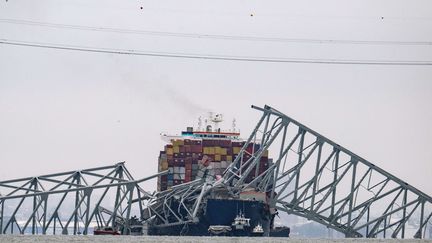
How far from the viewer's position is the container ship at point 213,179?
135125mm

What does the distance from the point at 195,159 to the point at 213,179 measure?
4.55 m

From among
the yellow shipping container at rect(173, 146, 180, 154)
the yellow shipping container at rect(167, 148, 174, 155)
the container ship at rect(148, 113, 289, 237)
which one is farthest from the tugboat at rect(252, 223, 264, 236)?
the yellow shipping container at rect(167, 148, 174, 155)

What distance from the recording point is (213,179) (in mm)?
141625

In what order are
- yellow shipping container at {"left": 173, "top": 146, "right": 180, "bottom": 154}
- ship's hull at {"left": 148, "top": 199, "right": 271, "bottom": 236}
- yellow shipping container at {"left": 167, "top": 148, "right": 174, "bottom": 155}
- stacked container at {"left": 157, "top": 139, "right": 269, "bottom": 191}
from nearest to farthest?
ship's hull at {"left": 148, "top": 199, "right": 271, "bottom": 236} → stacked container at {"left": 157, "top": 139, "right": 269, "bottom": 191} → yellow shipping container at {"left": 167, "top": 148, "right": 174, "bottom": 155} → yellow shipping container at {"left": 173, "top": 146, "right": 180, "bottom": 154}

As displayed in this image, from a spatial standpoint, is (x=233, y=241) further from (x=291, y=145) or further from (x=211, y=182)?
(x=211, y=182)

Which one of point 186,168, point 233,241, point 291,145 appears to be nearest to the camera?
point 233,241

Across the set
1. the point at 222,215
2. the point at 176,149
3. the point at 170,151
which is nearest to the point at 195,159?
the point at 176,149

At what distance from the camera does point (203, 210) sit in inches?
5359

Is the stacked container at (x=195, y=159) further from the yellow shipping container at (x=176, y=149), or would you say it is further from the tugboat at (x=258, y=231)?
the tugboat at (x=258, y=231)

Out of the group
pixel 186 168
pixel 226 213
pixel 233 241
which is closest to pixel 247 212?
pixel 226 213

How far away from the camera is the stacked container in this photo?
142562 millimetres

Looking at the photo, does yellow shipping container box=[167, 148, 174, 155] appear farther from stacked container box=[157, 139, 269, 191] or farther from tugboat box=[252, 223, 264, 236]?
tugboat box=[252, 223, 264, 236]

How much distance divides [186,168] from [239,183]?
15.9m

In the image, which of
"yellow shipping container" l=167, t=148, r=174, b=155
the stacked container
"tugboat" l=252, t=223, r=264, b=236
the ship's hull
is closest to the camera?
"tugboat" l=252, t=223, r=264, b=236
